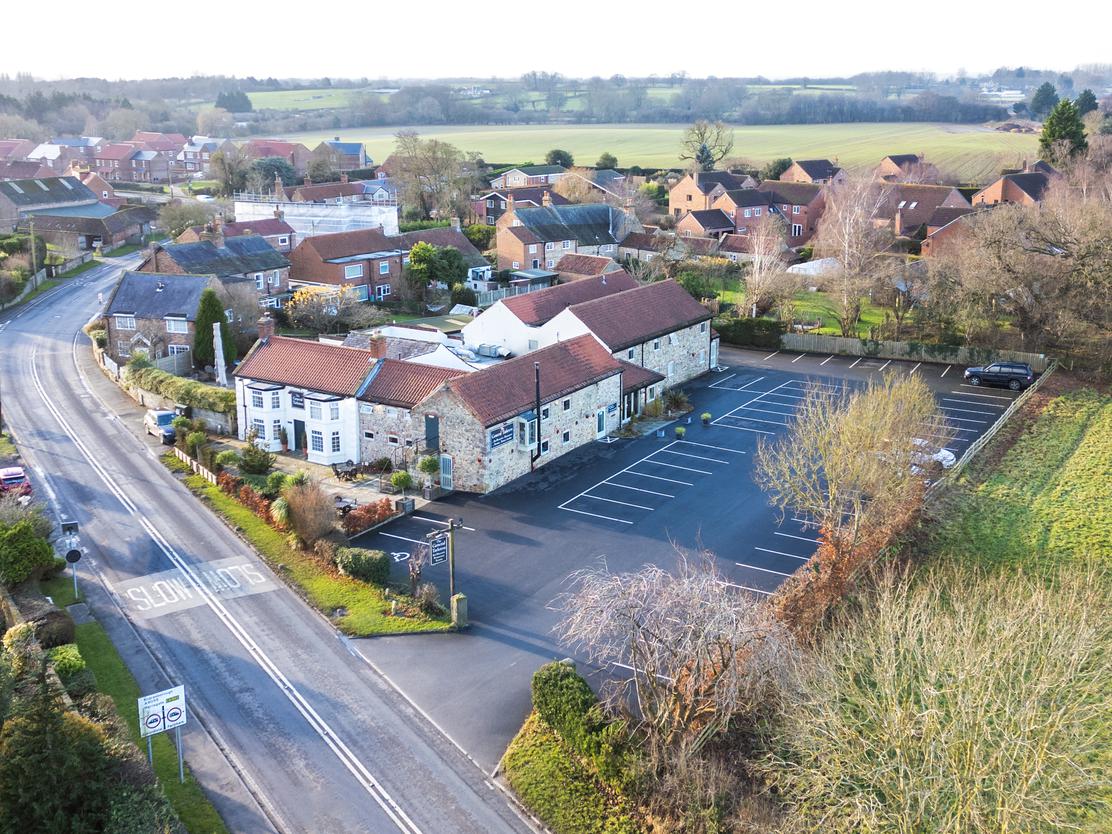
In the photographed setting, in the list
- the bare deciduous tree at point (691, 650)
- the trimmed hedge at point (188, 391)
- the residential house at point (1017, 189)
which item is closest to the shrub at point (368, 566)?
the bare deciduous tree at point (691, 650)

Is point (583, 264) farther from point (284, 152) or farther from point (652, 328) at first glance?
point (284, 152)

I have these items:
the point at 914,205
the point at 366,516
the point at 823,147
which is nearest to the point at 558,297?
the point at 366,516

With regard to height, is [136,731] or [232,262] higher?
[232,262]

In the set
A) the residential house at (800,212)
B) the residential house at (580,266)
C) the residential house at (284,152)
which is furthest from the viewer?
the residential house at (284,152)

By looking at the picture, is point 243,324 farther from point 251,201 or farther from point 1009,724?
point 1009,724

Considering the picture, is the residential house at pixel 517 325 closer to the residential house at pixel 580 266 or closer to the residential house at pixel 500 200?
A: the residential house at pixel 580 266

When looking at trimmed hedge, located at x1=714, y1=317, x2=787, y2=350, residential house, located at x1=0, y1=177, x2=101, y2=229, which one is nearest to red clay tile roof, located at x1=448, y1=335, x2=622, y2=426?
trimmed hedge, located at x1=714, y1=317, x2=787, y2=350
